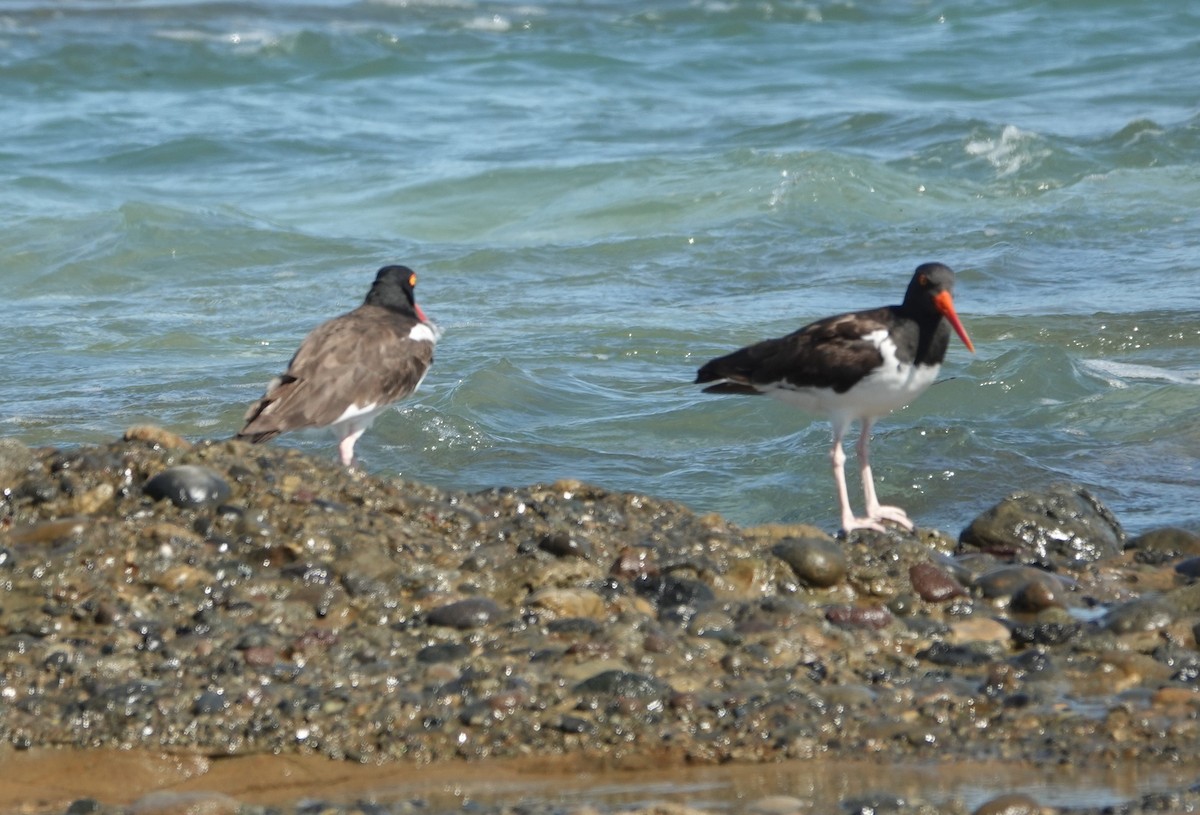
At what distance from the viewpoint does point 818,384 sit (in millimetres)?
6570

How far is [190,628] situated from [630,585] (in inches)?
52.2

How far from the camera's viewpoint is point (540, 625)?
4.84m

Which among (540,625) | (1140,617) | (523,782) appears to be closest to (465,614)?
(540,625)

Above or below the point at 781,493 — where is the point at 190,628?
above

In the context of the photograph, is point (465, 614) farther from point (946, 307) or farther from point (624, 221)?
point (624, 221)

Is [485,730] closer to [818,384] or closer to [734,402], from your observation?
[818,384]

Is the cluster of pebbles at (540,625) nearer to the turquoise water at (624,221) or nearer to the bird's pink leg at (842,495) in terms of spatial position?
the bird's pink leg at (842,495)

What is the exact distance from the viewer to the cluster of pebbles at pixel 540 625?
425 cm

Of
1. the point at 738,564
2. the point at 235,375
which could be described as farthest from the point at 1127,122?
the point at 738,564

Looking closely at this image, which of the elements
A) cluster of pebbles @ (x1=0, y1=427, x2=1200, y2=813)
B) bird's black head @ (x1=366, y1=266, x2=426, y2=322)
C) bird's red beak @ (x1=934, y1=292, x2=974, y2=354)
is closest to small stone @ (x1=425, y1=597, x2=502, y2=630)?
cluster of pebbles @ (x1=0, y1=427, x2=1200, y2=813)

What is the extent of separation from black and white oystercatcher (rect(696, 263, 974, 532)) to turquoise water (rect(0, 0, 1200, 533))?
69 cm

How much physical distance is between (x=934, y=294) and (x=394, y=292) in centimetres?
264

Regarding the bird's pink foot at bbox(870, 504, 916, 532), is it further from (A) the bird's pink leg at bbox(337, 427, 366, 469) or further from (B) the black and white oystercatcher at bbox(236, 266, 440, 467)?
(A) the bird's pink leg at bbox(337, 427, 366, 469)

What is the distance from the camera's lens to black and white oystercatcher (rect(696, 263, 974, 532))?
6461 millimetres
